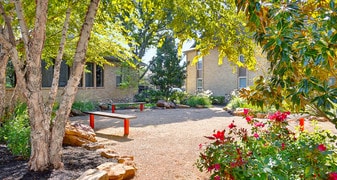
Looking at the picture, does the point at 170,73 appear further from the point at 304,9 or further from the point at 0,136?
the point at 304,9

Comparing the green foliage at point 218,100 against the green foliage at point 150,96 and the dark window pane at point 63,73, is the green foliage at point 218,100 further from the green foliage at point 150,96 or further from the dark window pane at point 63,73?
the dark window pane at point 63,73

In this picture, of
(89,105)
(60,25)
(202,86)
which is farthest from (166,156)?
(202,86)

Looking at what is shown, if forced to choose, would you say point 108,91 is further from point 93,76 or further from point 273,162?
point 273,162

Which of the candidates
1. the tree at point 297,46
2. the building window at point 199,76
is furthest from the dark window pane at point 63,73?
the tree at point 297,46

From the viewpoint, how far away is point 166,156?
528cm

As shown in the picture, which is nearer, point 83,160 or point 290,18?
point 290,18

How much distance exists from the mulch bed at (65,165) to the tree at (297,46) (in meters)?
2.91

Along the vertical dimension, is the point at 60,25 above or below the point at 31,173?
above

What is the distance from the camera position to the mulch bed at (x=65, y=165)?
341 centimetres

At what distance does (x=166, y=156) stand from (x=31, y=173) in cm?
265

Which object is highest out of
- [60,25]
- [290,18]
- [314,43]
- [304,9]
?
[60,25]

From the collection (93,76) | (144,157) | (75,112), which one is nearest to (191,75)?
(93,76)

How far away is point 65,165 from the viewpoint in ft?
13.0

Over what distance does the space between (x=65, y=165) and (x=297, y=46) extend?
3744 mm
